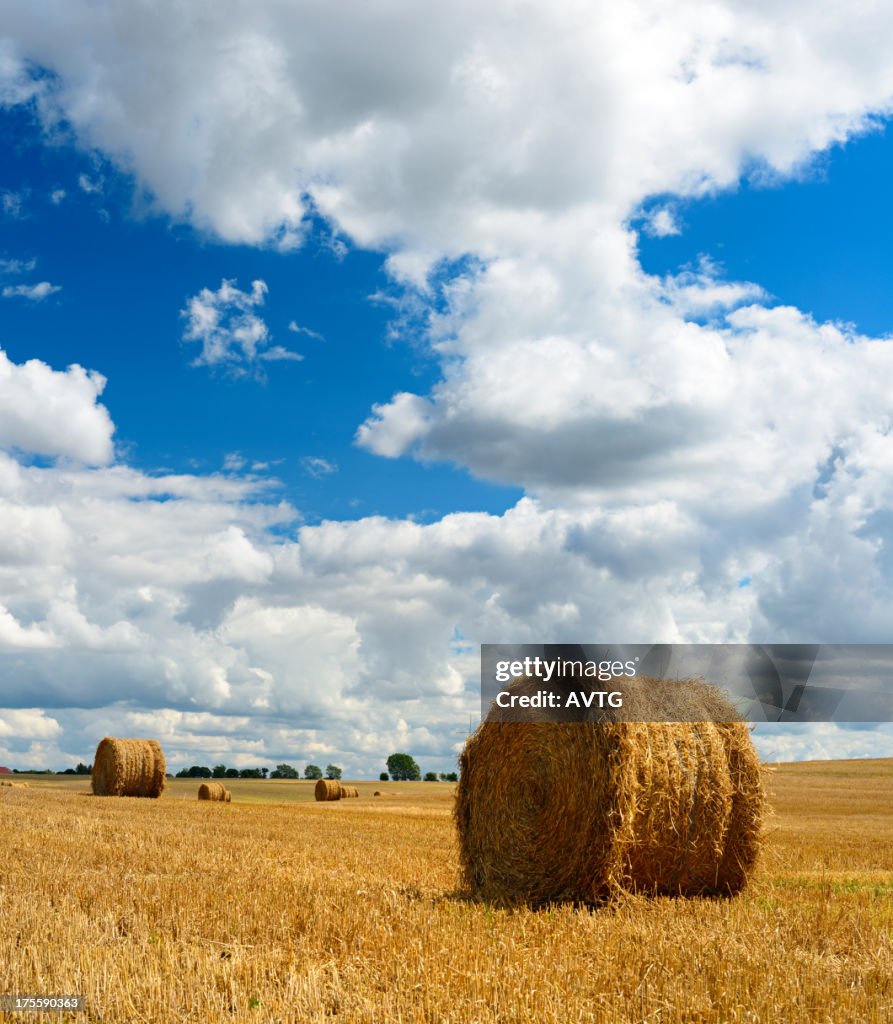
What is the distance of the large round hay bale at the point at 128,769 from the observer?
30688 millimetres

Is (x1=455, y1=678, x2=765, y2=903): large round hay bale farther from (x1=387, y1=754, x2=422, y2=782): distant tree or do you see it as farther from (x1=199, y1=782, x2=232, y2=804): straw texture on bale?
(x1=387, y1=754, x2=422, y2=782): distant tree

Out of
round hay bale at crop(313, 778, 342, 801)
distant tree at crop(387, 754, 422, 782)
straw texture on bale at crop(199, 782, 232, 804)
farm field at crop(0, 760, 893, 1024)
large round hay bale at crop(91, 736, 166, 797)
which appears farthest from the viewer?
distant tree at crop(387, 754, 422, 782)

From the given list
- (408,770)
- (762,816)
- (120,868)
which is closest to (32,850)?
(120,868)

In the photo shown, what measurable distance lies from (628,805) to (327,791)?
1303 inches

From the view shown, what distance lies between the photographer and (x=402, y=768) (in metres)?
106

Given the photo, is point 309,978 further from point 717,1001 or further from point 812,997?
point 812,997

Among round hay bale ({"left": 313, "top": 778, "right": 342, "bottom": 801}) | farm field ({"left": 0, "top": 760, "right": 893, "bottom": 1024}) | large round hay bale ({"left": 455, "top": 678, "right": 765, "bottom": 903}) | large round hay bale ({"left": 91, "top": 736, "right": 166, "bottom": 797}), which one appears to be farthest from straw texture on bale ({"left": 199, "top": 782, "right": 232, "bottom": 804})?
large round hay bale ({"left": 455, "top": 678, "right": 765, "bottom": 903})

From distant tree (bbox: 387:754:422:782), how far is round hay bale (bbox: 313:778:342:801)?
65.1 m

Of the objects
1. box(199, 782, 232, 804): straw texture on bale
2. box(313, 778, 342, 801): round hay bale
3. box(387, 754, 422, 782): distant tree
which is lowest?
box(387, 754, 422, 782): distant tree

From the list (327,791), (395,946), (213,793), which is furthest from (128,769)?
(395,946)

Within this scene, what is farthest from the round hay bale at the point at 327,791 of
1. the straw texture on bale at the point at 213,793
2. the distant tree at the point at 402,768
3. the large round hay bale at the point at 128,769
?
the distant tree at the point at 402,768

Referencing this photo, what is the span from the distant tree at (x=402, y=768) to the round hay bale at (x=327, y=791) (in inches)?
2564

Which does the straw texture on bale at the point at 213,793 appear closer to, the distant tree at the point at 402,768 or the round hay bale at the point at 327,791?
the round hay bale at the point at 327,791

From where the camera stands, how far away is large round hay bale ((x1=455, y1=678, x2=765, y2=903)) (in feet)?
30.4
